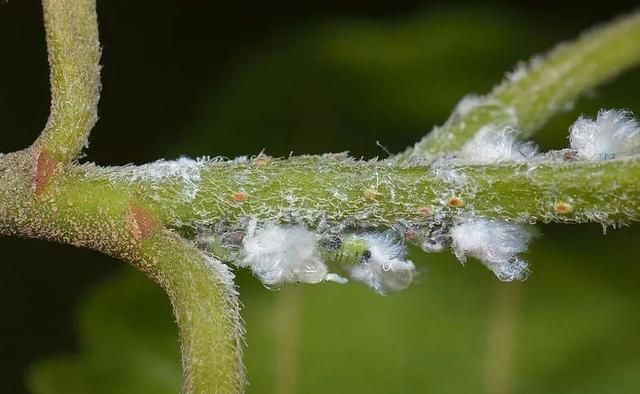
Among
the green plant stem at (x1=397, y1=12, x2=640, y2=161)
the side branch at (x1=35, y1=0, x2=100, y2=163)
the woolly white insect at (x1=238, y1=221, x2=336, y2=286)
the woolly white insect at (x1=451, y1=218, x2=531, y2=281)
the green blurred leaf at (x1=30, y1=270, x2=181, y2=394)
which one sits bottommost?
the green blurred leaf at (x1=30, y1=270, x2=181, y2=394)

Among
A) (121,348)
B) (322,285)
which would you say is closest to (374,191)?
(322,285)

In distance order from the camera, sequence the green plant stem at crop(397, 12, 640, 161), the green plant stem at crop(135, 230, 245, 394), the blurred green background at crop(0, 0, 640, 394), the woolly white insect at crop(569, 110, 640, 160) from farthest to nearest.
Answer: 1. the blurred green background at crop(0, 0, 640, 394)
2. the green plant stem at crop(397, 12, 640, 161)
3. the woolly white insect at crop(569, 110, 640, 160)
4. the green plant stem at crop(135, 230, 245, 394)

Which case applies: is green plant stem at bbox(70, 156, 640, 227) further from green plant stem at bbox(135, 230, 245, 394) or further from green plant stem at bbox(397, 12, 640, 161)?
green plant stem at bbox(397, 12, 640, 161)

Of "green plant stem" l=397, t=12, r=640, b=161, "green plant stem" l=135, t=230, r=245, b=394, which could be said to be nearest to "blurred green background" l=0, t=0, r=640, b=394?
"green plant stem" l=397, t=12, r=640, b=161

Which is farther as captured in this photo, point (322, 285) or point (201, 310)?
point (322, 285)

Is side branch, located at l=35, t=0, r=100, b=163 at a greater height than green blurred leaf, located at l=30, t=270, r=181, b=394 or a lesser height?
greater

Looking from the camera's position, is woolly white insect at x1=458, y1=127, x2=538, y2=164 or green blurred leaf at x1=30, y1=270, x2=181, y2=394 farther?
green blurred leaf at x1=30, y1=270, x2=181, y2=394

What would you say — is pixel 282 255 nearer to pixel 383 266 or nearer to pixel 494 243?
pixel 383 266
